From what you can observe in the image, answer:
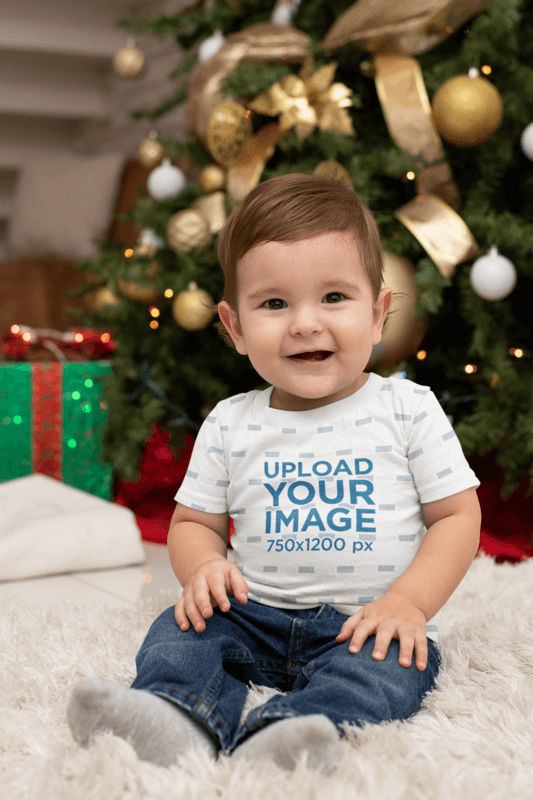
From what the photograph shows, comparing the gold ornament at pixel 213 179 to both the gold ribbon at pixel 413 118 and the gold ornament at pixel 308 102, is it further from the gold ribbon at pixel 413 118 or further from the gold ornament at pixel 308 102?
the gold ribbon at pixel 413 118

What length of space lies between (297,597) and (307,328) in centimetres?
26

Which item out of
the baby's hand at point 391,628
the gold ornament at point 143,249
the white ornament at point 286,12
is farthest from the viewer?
the gold ornament at point 143,249

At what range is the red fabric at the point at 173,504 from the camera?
4.40 ft

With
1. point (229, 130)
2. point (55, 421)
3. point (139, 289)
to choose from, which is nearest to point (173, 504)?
point (55, 421)

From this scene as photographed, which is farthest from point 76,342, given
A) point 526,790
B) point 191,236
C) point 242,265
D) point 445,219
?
point 526,790

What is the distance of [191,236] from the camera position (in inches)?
55.8

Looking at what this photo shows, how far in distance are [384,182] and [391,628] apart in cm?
104

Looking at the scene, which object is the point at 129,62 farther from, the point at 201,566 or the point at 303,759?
the point at 303,759

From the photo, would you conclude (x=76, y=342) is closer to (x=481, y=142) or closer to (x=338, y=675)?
(x=481, y=142)

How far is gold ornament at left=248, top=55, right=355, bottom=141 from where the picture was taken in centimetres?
134

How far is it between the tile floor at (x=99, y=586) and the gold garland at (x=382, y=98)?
0.70 meters

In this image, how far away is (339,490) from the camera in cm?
71

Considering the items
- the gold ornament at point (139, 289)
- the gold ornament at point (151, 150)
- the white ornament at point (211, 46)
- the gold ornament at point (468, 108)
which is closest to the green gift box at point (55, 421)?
the gold ornament at point (139, 289)

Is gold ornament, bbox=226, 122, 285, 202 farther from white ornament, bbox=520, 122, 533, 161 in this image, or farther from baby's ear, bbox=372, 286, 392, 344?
baby's ear, bbox=372, 286, 392, 344
